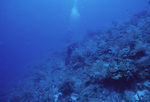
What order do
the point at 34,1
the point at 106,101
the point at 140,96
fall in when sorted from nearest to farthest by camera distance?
the point at 140,96, the point at 106,101, the point at 34,1

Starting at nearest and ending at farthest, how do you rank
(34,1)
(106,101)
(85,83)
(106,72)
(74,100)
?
(106,101)
(106,72)
(74,100)
(85,83)
(34,1)

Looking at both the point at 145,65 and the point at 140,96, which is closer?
the point at 140,96

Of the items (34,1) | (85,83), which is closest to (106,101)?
(85,83)

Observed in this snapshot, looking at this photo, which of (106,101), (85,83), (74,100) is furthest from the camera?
(85,83)

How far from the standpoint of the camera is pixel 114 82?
3.49m

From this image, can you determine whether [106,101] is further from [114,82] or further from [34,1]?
[34,1]

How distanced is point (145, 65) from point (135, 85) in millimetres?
847

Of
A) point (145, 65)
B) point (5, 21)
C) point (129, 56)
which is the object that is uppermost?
point (5, 21)

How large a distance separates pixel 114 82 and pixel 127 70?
0.80 metres

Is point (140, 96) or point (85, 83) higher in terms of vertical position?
point (85, 83)

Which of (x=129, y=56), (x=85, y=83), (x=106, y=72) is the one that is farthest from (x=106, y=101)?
(x=129, y=56)

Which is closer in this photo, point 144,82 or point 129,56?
point 144,82

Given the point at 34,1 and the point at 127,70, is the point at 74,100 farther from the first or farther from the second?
the point at 34,1

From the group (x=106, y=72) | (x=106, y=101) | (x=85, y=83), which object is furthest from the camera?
(x=85, y=83)
